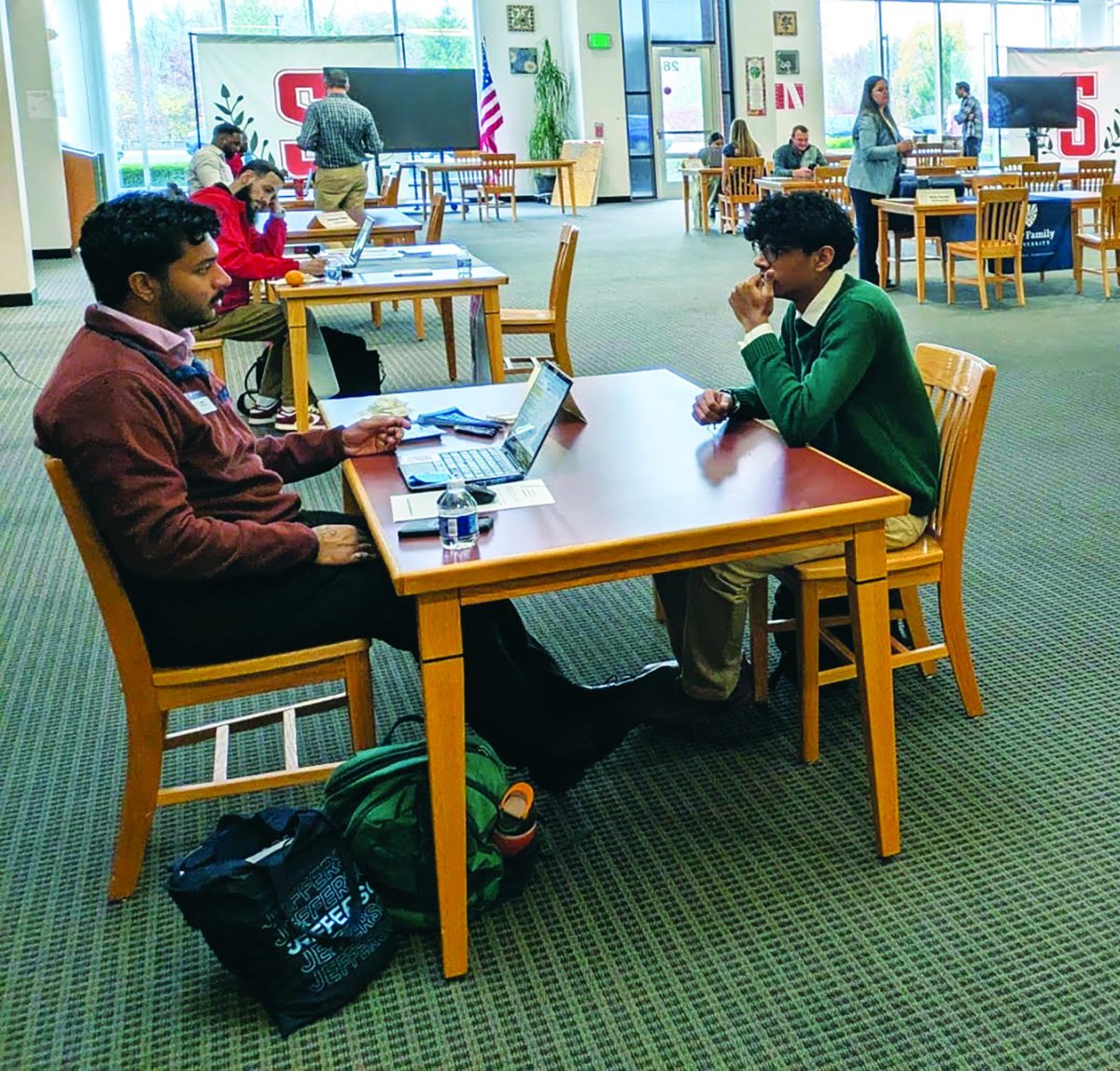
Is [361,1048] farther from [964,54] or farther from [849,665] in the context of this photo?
[964,54]

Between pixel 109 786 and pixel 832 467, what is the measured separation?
1.53 metres

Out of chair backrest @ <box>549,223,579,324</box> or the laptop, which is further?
chair backrest @ <box>549,223,579,324</box>

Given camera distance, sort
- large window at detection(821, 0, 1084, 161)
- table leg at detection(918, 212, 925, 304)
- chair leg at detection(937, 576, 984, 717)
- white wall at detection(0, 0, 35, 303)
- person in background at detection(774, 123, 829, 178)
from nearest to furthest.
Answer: chair leg at detection(937, 576, 984, 717) → table leg at detection(918, 212, 925, 304) → white wall at detection(0, 0, 35, 303) → person in background at detection(774, 123, 829, 178) → large window at detection(821, 0, 1084, 161)

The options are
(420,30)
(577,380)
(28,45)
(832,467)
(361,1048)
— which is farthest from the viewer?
(420,30)

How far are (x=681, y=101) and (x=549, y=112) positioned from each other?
1.93 meters

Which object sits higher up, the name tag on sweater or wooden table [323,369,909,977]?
the name tag on sweater

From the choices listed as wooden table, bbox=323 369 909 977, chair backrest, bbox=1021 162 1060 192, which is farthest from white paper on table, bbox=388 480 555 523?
chair backrest, bbox=1021 162 1060 192

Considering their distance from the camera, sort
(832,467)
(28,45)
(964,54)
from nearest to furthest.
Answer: (832,467) → (28,45) → (964,54)

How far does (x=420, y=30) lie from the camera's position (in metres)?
16.1

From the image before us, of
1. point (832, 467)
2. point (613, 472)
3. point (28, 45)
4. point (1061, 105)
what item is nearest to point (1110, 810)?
point (832, 467)

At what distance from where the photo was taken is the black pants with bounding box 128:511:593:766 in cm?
202

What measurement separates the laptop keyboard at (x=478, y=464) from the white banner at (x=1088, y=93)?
16537mm

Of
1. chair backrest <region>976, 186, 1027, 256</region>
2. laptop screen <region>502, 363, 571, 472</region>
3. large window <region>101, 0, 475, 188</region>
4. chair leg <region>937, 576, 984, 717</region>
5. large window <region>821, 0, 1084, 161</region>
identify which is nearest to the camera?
laptop screen <region>502, 363, 571, 472</region>

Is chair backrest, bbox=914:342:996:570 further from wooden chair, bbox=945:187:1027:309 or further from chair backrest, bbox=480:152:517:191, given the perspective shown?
chair backrest, bbox=480:152:517:191
